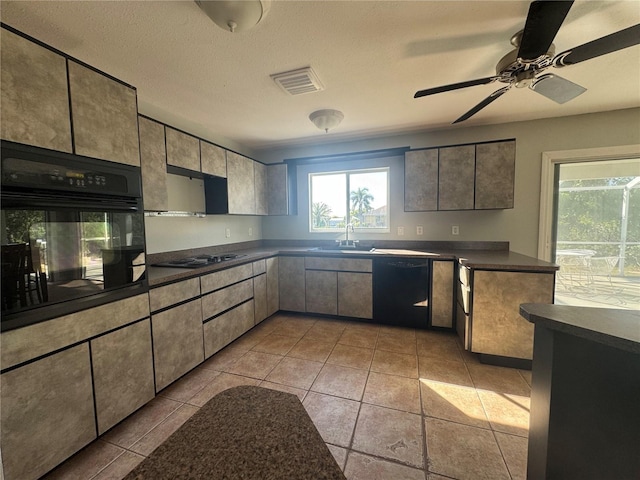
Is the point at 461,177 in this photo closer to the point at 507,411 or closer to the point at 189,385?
the point at 507,411

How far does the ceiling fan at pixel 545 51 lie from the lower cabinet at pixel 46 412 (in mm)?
2635

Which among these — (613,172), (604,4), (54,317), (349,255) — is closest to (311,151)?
(349,255)

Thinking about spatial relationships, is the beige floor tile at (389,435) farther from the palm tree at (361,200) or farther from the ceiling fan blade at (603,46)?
the palm tree at (361,200)

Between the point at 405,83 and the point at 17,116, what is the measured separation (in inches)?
95.0

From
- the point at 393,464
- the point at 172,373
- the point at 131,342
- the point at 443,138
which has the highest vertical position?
the point at 443,138

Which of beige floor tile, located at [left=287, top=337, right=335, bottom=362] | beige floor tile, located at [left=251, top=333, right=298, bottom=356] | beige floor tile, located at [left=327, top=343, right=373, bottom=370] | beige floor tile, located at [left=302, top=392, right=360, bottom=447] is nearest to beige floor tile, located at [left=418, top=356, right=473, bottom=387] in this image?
beige floor tile, located at [left=327, top=343, right=373, bottom=370]

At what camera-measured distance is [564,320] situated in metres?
0.84

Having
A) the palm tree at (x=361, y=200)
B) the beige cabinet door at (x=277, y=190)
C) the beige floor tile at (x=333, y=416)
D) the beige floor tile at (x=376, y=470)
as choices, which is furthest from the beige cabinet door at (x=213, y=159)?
the beige floor tile at (x=376, y=470)

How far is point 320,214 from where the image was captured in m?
3.97

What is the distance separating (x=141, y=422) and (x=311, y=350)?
1388mm

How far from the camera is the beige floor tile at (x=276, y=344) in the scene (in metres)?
2.54

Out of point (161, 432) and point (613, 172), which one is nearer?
point (161, 432)

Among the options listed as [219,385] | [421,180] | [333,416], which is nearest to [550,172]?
[421,180]

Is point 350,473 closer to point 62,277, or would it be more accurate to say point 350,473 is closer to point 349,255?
point 62,277
